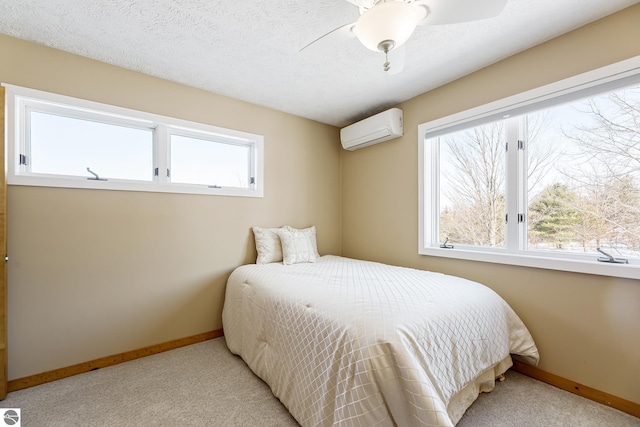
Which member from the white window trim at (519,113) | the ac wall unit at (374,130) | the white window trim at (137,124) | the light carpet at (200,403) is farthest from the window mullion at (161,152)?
the white window trim at (519,113)

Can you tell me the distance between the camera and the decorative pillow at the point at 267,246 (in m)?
2.79

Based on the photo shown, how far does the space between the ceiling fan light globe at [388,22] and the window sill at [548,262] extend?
1.78 meters

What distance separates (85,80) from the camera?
6.89 ft

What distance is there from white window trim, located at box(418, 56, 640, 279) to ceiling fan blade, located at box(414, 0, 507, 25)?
3.28ft

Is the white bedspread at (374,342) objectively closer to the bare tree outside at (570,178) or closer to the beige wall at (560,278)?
the beige wall at (560,278)

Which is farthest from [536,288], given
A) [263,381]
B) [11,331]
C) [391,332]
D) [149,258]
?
[11,331]

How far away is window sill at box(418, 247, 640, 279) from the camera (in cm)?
159

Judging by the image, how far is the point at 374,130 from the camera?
293cm

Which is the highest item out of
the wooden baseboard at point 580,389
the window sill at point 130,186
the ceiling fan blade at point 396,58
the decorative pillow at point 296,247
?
the ceiling fan blade at point 396,58

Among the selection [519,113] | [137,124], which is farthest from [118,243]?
[519,113]

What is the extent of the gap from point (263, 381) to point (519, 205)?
2.35m

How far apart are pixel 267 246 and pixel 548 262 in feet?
7.75

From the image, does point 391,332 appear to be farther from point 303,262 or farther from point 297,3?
point 297,3

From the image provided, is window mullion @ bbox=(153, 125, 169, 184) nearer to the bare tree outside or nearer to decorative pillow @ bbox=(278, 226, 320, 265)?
decorative pillow @ bbox=(278, 226, 320, 265)
